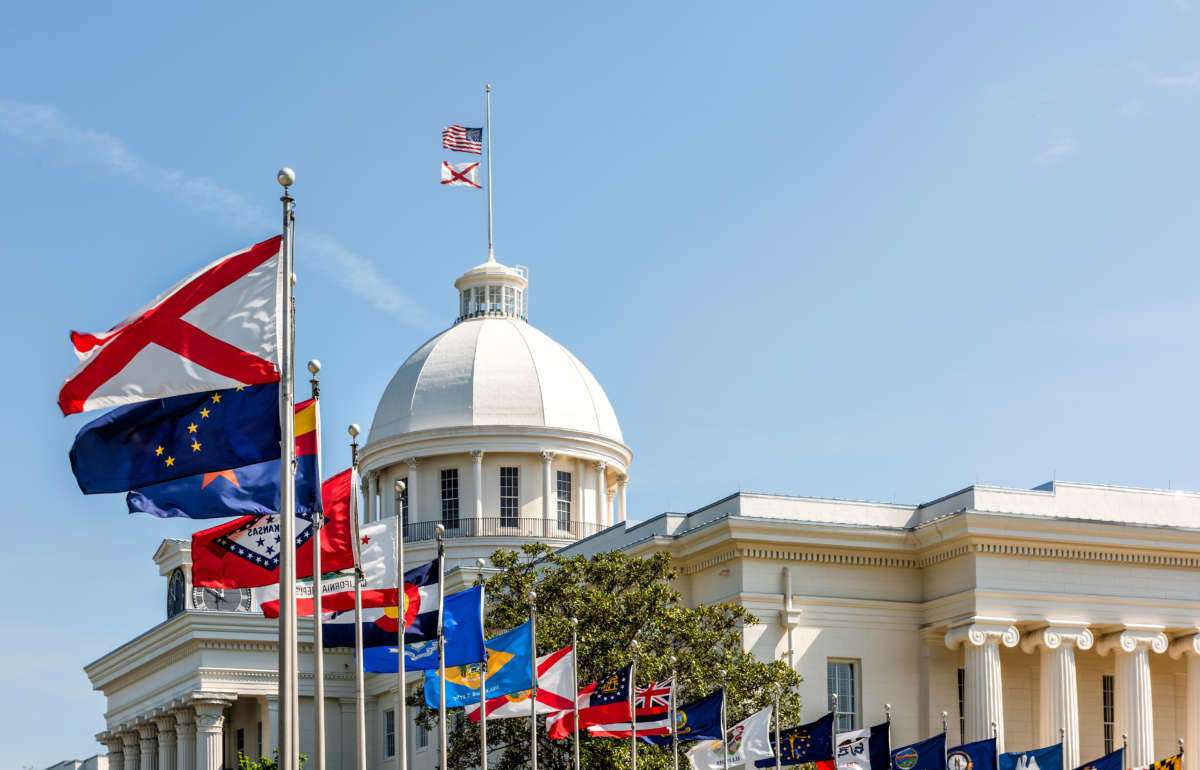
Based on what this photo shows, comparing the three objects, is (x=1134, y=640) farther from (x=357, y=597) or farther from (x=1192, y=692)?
(x=357, y=597)

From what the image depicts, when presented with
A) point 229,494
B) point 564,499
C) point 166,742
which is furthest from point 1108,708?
point 166,742

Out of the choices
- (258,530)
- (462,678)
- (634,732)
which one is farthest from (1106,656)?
(258,530)

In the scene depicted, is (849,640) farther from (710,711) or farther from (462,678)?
(462,678)

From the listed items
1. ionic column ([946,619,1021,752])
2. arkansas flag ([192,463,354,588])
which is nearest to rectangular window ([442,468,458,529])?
ionic column ([946,619,1021,752])

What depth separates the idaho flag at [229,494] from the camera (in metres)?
21.4

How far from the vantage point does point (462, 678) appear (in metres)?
32.9

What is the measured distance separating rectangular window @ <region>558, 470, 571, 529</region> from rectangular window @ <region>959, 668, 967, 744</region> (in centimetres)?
2244

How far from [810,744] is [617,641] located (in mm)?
8794

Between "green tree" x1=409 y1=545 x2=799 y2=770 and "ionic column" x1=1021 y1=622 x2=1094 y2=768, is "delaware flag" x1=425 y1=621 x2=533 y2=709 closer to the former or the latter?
"green tree" x1=409 y1=545 x2=799 y2=770

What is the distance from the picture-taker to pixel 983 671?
4878 centimetres

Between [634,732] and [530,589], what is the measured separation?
1003 cm

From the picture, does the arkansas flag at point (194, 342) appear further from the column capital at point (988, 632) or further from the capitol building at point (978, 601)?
the column capital at point (988, 632)

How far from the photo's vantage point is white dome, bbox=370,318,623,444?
71.9 meters

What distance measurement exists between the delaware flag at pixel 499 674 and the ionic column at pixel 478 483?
119 feet
